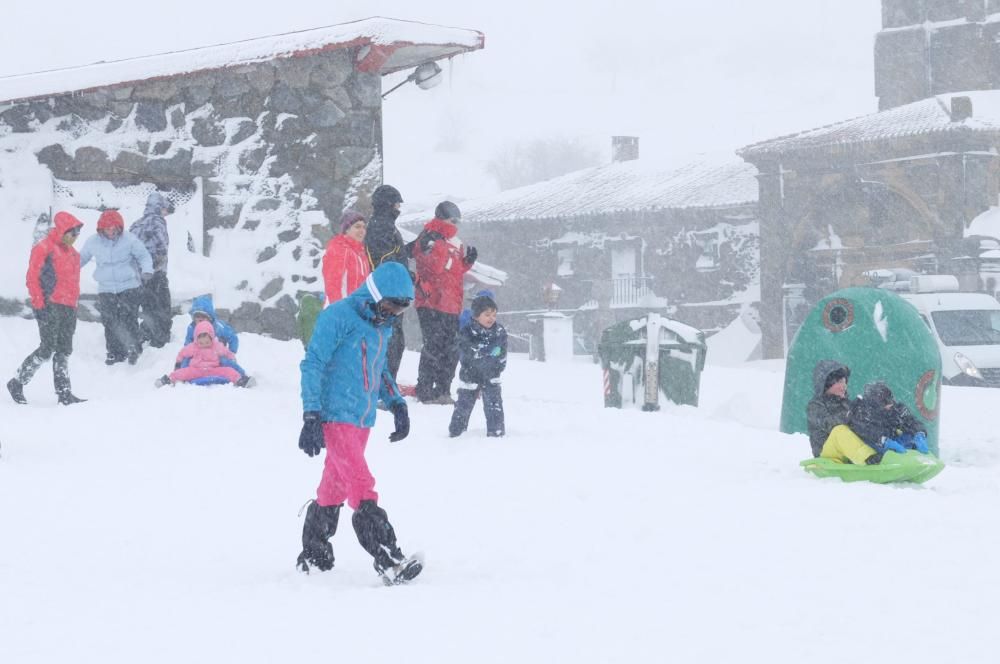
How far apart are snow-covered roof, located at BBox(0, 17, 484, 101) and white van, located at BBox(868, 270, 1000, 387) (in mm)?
8401

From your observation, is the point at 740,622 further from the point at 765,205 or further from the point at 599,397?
the point at 765,205

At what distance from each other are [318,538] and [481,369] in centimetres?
375

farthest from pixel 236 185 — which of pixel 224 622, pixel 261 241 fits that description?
pixel 224 622

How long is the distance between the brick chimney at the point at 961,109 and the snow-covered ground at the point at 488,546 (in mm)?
24052

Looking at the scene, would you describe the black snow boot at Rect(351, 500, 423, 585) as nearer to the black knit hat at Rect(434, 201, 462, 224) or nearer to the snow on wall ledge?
the black knit hat at Rect(434, 201, 462, 224)

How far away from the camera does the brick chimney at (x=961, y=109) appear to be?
105ft

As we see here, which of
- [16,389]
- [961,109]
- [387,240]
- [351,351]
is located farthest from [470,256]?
[961,109]

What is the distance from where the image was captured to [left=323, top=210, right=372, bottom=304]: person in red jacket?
31.6 feet

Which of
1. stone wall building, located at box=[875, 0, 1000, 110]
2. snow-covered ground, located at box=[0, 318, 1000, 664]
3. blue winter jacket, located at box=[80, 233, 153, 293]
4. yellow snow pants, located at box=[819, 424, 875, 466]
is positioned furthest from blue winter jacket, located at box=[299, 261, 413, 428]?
stone wall building, located at box=[875, 0, 1000, 110]

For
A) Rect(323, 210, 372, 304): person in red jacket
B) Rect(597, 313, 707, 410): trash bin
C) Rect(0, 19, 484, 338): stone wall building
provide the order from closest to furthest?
1. Rect(323, 210, 372, 304): person in red jacket
2. Rect(597, 313, 707, 410): trash bin
3. Rect(0, 19, 484, 338): stone wall building

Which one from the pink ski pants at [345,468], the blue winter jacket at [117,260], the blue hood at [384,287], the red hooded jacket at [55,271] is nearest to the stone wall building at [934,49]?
the blue winter jacket at [117,260]

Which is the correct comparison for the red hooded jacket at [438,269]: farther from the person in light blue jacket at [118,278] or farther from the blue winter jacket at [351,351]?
the blue winter jacket at [351,351]

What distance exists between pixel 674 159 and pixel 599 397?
31651mm

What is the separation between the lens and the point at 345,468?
5223 mm
